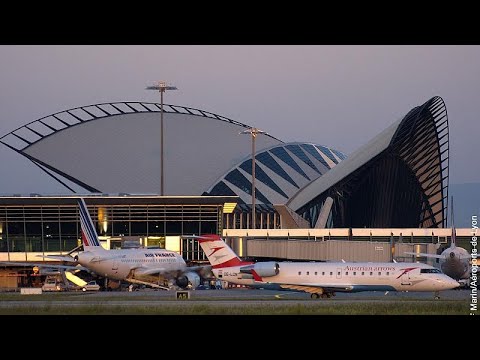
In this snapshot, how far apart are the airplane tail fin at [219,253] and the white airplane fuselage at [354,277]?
1070 millimetres

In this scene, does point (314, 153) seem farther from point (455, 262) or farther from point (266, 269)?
point (266, 269)

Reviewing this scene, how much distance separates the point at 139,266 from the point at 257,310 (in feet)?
99.3

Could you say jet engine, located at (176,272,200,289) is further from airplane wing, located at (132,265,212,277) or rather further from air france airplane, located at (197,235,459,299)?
air france airplane, located at (197,235,459,299)

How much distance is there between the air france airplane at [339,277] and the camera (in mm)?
54844

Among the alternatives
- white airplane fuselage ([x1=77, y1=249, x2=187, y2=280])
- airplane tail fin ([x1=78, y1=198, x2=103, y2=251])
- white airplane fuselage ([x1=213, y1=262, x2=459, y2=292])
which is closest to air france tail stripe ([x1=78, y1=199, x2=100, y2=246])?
airplane tail fin ([x1=78, y1=198, x2=103, y2=251])

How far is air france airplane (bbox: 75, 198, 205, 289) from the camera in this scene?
71.0m

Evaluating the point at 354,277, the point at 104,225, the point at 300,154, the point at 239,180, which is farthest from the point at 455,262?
the point at 300,154

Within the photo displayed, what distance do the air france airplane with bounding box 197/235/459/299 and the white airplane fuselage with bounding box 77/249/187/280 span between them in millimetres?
13377

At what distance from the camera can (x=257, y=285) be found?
57094 millimetres

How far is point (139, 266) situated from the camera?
71.3 metres

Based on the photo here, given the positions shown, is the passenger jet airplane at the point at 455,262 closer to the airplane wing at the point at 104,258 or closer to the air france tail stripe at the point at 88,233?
the airplane wing at the point at 104,258
